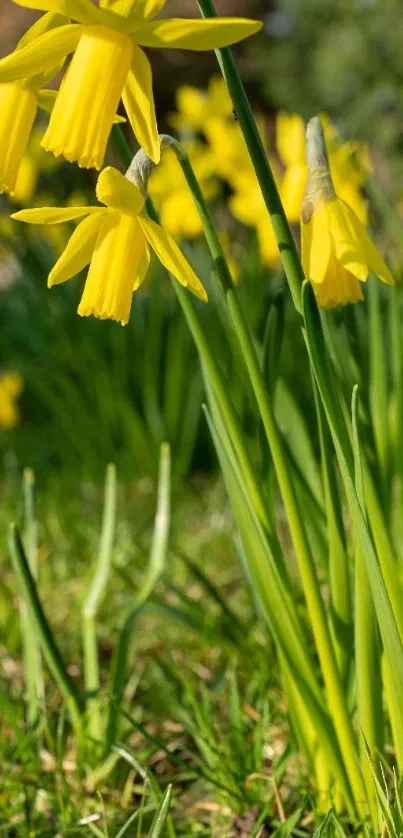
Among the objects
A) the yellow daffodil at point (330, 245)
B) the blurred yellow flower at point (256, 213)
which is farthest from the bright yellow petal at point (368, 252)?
the blurred yellow flower at point (256, 213)

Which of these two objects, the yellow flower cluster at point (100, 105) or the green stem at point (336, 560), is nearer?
the yellow flower cluster at point (100, 105)

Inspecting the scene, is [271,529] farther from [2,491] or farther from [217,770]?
[2,491]

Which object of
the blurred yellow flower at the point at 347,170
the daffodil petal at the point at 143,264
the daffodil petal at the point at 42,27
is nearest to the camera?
the daffodil petal at the point at 42,27

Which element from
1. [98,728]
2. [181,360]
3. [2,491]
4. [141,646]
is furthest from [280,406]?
[2,491]

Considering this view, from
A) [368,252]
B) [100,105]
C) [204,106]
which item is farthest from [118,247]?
[204,106]

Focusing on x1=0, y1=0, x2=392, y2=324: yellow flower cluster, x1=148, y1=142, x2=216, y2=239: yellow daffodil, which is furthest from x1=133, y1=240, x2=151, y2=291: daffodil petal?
x1=148, y1=142, x2=216, y2=239: yellow daffodil

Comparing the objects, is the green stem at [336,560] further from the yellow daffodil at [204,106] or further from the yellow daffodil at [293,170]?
the yellow daffodil at [204,106]

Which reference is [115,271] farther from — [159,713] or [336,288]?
[159,713]
